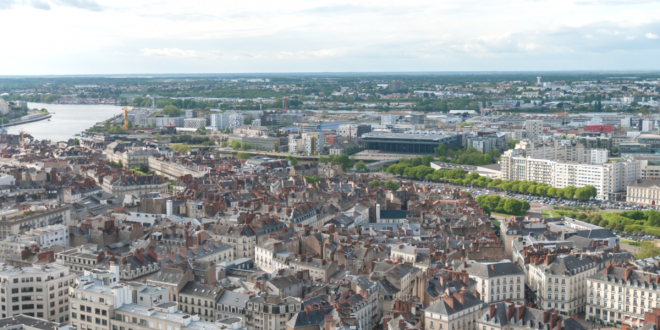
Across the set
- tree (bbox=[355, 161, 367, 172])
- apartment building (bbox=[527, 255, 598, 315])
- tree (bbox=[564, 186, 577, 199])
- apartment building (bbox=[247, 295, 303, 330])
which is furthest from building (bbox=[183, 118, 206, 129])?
apartment building (bbox=[247, 295, 303, 330])

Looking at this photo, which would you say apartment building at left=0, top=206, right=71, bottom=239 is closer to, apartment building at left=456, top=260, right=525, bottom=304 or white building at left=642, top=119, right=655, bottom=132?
apartment building at left=456, top=260, right=525, bottom=304

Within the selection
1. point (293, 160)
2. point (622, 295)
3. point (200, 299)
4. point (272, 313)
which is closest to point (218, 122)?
point (293, 160)

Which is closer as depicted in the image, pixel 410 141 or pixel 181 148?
pixel 181 148

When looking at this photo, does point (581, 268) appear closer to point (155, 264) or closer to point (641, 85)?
point (155, 264)

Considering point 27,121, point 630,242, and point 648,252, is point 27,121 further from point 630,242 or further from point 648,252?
point 648,252

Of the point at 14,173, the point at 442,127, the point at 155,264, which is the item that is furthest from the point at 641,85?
the point at 155,264

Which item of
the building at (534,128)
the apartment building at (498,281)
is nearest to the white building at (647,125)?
the building at (534,128)
